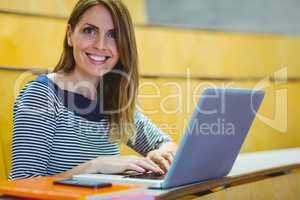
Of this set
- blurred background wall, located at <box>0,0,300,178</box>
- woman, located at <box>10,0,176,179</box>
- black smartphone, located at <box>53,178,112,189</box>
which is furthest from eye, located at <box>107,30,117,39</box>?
black smartphone, located at <box>53,178,112,189</box>

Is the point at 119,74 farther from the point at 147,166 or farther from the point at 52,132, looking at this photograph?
the point at 147,166

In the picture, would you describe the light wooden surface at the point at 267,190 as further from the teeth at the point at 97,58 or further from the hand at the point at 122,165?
the teeth at the point at 97,58

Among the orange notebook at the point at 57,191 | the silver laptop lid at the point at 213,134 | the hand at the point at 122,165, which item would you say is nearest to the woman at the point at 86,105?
the hand at the point at 122,165

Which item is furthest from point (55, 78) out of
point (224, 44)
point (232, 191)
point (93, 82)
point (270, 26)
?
point (270, 26)

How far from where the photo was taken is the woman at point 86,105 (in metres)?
1.31

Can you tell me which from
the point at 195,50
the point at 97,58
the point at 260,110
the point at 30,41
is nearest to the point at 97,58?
the point at 97,58

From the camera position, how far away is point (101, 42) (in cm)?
153

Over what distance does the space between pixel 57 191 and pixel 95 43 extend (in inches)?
29.9

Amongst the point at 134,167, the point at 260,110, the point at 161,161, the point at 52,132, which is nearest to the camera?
the point at 134,167

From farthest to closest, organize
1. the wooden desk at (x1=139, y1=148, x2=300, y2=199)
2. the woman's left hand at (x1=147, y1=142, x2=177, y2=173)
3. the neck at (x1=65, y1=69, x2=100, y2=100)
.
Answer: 1. the neck at (x1=65, y1=69, x2=100, y2=100)
2. the woman's left hand at (x1=147, y1=142, x2=177, y2=173)
3. the wooden desk at (x1=139, y1=148, x2=300, y2=199)

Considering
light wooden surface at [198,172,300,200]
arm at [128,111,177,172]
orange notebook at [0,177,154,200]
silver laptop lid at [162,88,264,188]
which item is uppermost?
silver laptop lid at [162,88,264,188]

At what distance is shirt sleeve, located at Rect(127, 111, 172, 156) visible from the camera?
1.59 m

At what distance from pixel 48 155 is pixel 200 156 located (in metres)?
0.50

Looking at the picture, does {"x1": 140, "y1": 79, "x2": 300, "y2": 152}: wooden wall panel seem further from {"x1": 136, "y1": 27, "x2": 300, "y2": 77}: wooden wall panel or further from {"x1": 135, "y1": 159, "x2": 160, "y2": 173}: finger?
{"x1": 135, "y1": 159, "x2": 160, "y2": 173}: finger
